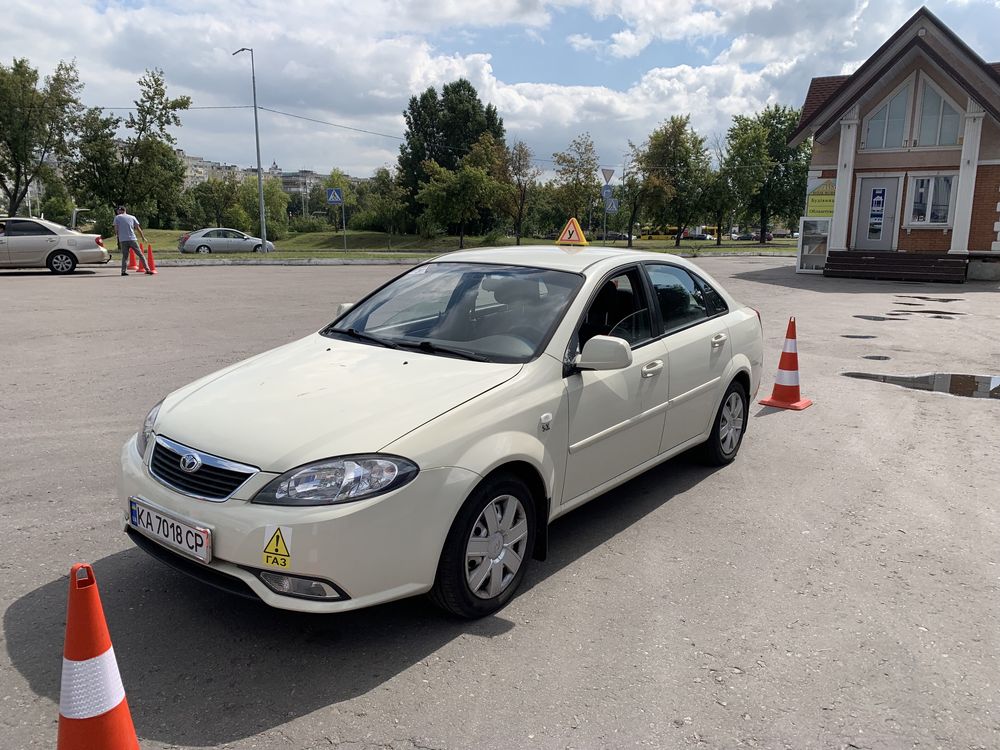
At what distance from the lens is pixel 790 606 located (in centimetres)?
374

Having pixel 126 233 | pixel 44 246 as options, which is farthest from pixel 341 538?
pixel 44 246

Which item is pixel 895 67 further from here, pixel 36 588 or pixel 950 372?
pixel 36 588

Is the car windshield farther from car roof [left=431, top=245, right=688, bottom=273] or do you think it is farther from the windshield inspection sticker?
the windshield inspection sticker

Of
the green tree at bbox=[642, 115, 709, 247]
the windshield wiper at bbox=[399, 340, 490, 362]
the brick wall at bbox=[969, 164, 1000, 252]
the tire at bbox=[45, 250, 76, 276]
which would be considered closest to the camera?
the windshield wiper at bbox=[399, 340, 490, 362]

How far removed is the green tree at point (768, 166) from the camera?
2064 inches

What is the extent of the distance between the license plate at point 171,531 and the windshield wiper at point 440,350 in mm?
1516

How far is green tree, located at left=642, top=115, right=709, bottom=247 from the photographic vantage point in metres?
46.0

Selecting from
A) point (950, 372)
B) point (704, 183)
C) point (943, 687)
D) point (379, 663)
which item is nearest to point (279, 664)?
point (379, 663)

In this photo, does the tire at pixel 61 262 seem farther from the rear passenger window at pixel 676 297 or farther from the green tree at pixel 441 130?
the green tree at pixel 441 130

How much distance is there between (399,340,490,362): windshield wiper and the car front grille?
1320 mm

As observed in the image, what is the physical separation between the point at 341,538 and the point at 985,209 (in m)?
27.4

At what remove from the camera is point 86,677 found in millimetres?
2225

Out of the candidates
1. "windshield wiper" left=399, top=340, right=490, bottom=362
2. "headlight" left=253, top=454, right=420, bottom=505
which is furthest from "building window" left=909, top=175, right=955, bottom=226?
"headlight" left=253, top=454, right=420, bottom=505

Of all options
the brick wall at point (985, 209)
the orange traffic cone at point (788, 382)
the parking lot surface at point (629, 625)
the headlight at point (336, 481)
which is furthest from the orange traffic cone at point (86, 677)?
the brick wall at point (985, 209)
